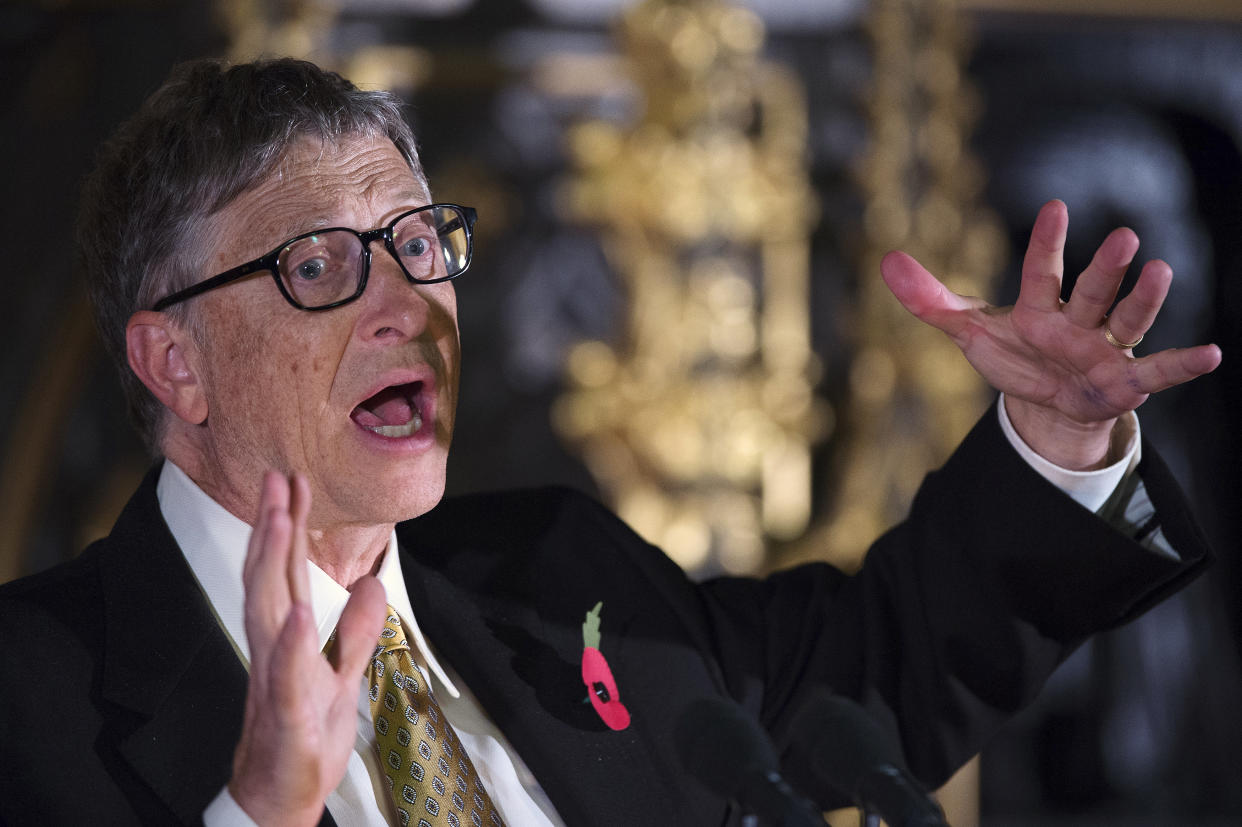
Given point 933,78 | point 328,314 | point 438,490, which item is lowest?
point 438,490

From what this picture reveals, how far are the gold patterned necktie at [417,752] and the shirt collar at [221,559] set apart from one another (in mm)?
60

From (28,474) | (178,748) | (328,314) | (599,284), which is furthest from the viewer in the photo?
(599,284)

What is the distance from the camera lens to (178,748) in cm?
114

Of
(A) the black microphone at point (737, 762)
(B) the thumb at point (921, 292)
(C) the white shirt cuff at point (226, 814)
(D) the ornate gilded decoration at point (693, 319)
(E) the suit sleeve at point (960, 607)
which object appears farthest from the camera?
(D) the ornate gilded decoration at point (693, 319)

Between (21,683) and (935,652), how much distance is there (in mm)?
899

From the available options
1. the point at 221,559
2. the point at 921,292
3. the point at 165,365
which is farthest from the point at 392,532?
the point at 921,292

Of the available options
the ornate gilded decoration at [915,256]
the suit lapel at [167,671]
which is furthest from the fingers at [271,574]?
the ornate gilded decoration at [915,256]

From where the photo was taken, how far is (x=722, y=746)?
0.90 meters

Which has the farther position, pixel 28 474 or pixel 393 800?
pixel 28 474

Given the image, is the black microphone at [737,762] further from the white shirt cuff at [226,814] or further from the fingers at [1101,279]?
the fingers at [1101,279]

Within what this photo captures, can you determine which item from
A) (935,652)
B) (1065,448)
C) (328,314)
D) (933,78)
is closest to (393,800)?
(328,314)

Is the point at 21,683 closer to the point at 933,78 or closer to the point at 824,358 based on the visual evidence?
the point at 824,358

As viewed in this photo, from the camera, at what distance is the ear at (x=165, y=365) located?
1320 mm

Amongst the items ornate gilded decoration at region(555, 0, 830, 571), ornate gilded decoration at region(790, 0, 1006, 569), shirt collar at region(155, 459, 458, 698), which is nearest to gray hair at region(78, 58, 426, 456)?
shirt collar at region(155, 459, 458, 698)
